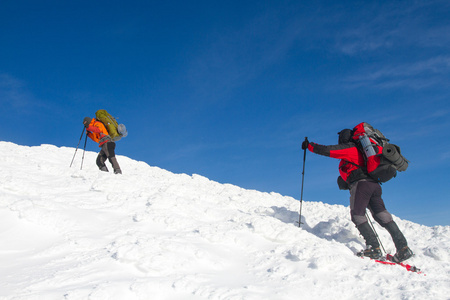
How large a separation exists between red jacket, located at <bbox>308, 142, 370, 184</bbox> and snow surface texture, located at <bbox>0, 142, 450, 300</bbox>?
147 cm

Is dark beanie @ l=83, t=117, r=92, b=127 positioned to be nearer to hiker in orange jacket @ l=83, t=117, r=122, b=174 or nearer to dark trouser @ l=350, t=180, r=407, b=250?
hiker in orange jacket @ l=83, t=117, r=122, b=174

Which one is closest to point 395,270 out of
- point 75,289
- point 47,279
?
point 75,289

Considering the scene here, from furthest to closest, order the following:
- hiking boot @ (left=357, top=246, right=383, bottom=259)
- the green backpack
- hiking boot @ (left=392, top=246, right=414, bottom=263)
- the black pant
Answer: the green backpack → the black pant → hiking boot @ (left=392, top=246, right=414, bottom=263) → hiking boot @ (left=357, top=246, right=383, bottom=259)

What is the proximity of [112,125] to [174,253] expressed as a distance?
27.3ft

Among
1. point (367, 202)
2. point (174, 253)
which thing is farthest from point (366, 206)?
point (174, 253)

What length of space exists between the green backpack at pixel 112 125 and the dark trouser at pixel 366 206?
28.1ft

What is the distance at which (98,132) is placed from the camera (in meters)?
12.2

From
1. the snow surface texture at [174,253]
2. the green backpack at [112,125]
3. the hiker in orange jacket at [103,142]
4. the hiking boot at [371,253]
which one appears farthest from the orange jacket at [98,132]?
the hiking boot at [371,253]

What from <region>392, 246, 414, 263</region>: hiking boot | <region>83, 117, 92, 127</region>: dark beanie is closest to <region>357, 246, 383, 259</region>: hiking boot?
<region>392, 246, 414, 263</region>: hiking boot

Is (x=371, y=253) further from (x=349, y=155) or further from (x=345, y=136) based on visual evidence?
(x=345, y=136)

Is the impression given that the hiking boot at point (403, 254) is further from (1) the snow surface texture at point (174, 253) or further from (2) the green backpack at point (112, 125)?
(2) the green backpack at point (112, 125)

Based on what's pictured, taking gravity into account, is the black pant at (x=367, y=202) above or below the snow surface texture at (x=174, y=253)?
above

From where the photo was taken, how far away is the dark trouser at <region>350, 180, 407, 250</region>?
6.53 m

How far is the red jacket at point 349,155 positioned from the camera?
673 centimetres
